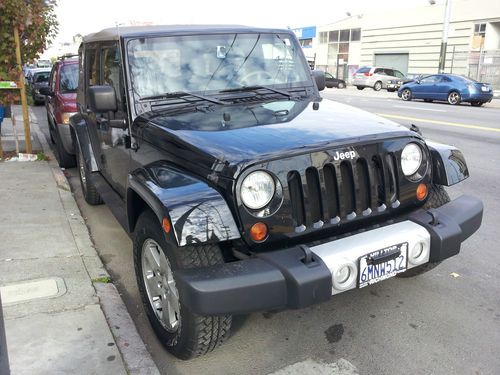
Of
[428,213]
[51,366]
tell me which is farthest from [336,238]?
[51,366]

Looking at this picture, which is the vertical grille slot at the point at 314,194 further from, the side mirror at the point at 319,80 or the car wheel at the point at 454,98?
the car wheel at the point at 454,98

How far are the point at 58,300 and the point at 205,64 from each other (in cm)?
209

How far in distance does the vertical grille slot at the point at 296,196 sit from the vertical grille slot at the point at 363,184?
16.2 inches

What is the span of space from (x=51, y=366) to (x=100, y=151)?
260cm

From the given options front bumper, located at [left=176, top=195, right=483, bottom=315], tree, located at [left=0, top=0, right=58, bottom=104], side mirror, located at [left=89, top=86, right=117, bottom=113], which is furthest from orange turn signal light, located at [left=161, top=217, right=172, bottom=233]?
tree, located at [left=0, top=0, right=58, bottom=104]

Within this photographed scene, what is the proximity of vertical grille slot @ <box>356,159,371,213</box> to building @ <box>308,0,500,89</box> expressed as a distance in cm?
3042

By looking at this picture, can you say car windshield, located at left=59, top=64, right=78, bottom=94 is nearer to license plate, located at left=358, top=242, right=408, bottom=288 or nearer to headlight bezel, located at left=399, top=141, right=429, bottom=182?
headlight bezel, located at left=399, top=141, right=429, bottom=182

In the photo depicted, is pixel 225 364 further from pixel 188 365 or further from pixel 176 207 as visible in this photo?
pixel 176 207

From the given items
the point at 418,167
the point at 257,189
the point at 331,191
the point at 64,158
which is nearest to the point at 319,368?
the point at 331,191

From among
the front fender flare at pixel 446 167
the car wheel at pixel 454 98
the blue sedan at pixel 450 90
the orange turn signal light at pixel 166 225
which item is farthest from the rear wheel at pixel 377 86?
the orange turn signal light at pixel 166 225

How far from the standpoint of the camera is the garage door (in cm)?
4188

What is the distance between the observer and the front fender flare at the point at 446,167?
3393mm

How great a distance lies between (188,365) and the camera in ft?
9.99

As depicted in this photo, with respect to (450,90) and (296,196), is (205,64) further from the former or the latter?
(450,90)
